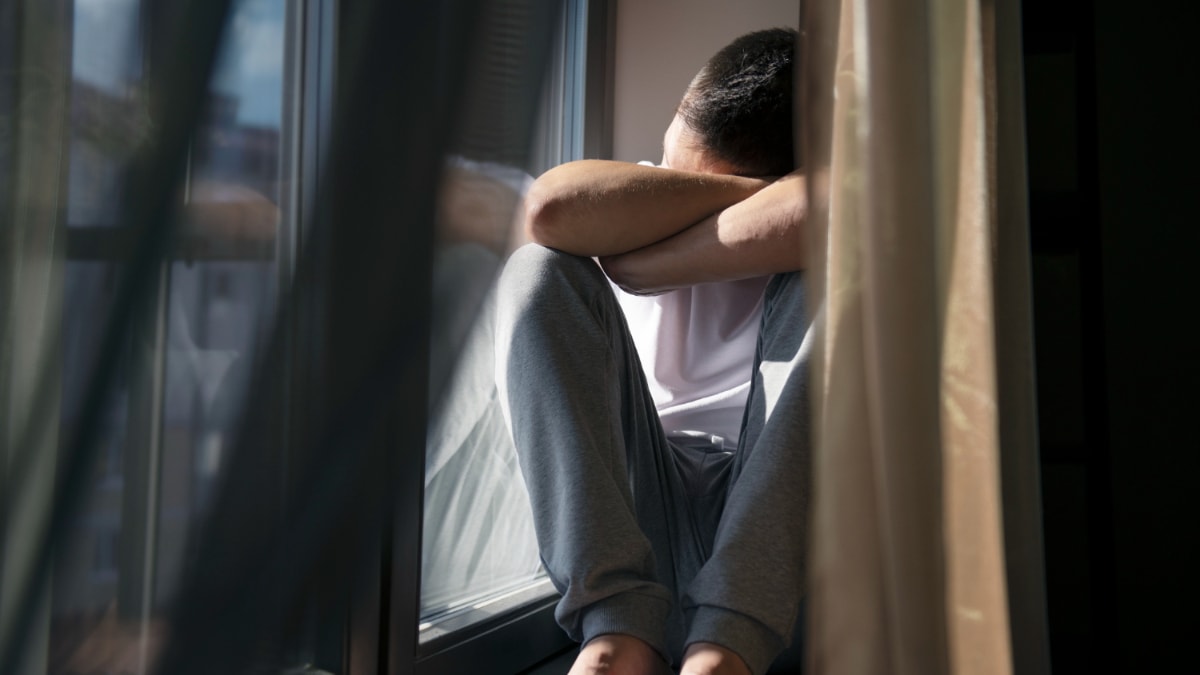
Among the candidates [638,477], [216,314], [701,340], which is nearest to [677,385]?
[701,340]

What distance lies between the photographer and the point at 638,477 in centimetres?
104

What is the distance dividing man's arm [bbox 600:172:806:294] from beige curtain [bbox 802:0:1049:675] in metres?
0.20

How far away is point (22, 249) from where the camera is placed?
31 cm

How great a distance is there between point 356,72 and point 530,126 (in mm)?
89

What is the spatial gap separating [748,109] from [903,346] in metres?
0.51

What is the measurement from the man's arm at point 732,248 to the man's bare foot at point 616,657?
0.43m

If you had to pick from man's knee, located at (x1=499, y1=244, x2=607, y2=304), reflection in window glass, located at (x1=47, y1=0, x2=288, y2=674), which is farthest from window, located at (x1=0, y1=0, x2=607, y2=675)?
man's knee, located at (x1=499, y1=244, x2=607, y2=304)

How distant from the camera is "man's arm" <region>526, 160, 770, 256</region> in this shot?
3.23ft

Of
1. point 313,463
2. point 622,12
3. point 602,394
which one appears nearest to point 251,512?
point 313,463

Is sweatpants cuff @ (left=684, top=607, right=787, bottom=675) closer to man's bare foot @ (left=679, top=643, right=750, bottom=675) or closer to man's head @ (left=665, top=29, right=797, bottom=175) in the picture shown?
man's bare foot @ (left=679, top=643, right=750, bottom=675)

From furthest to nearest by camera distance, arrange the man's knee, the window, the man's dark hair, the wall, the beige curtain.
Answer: the wall, the man's dark hair, the man's knee, the beige curtain, the window

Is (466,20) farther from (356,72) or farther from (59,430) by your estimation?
(59,430)

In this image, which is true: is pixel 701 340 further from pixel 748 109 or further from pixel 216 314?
pixel 216 314

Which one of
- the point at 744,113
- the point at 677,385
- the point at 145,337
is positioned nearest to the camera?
the point at 145,337
